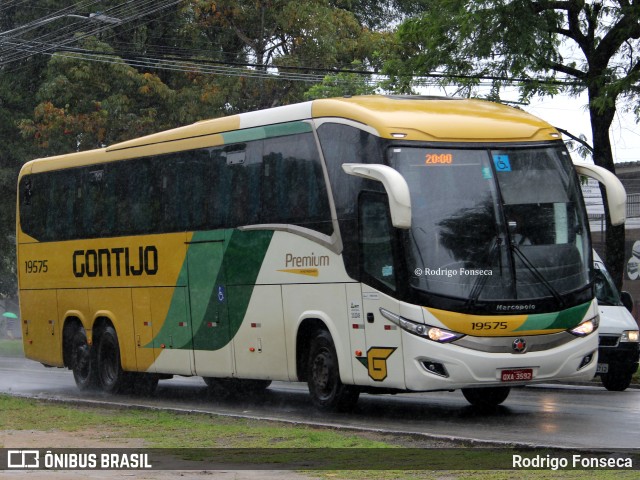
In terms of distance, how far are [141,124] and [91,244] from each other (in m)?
16.5

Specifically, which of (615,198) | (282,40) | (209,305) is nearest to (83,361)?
(209,305)

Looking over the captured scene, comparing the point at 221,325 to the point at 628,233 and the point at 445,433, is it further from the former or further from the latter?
the point at 628,233

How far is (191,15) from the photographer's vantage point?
41.0 metres

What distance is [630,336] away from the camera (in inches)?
802

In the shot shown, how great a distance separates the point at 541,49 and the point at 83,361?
9861 mm

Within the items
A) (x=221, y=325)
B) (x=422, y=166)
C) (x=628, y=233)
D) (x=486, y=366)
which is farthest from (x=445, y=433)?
(x=628, y=233)

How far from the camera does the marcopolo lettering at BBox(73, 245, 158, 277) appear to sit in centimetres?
2000

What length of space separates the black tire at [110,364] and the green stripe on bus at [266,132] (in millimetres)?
4598

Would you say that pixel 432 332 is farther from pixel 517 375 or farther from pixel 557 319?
pixel 557 319

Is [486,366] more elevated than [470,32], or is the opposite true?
[470,32]

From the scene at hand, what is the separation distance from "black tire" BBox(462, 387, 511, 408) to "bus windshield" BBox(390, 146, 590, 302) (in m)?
1.97

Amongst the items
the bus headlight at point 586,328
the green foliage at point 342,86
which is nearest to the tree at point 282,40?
the green foliage at point 342,86

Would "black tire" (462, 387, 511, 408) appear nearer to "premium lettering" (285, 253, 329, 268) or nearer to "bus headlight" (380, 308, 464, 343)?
"bus headlight" (380, 308, 464, 343)

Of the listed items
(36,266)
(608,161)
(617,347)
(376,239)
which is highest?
(608,161)
